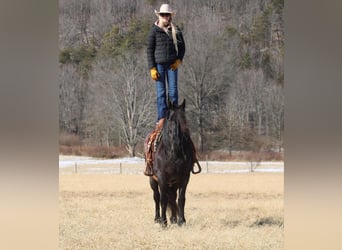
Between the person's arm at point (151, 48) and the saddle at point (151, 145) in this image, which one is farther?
the person's arm at point (151, 48)

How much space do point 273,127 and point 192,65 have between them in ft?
3.32

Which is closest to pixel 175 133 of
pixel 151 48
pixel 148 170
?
pixel 148 170

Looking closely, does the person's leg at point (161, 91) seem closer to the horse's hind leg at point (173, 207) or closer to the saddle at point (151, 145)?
the saddle at point (151, 145)

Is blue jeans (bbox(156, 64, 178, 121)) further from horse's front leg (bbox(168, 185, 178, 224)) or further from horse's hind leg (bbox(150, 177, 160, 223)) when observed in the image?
horse's front leg (bbox(168, 185, 178, 224))

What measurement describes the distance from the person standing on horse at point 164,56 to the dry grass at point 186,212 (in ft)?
1.46

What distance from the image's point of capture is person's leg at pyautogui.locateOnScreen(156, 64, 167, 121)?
261 inches

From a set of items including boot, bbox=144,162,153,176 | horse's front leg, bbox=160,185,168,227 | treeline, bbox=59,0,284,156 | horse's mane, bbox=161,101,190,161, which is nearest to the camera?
horse's mane, bbox=161,101,190,161

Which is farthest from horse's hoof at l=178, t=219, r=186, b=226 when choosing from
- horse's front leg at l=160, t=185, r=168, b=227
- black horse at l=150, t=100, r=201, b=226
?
horse's front leg at l=160, t=185, r=168, b=227

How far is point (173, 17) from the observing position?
6.73 metres

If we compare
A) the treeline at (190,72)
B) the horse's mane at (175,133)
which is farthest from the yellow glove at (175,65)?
the horse's mane at (175,133)

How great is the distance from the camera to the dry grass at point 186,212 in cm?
650
